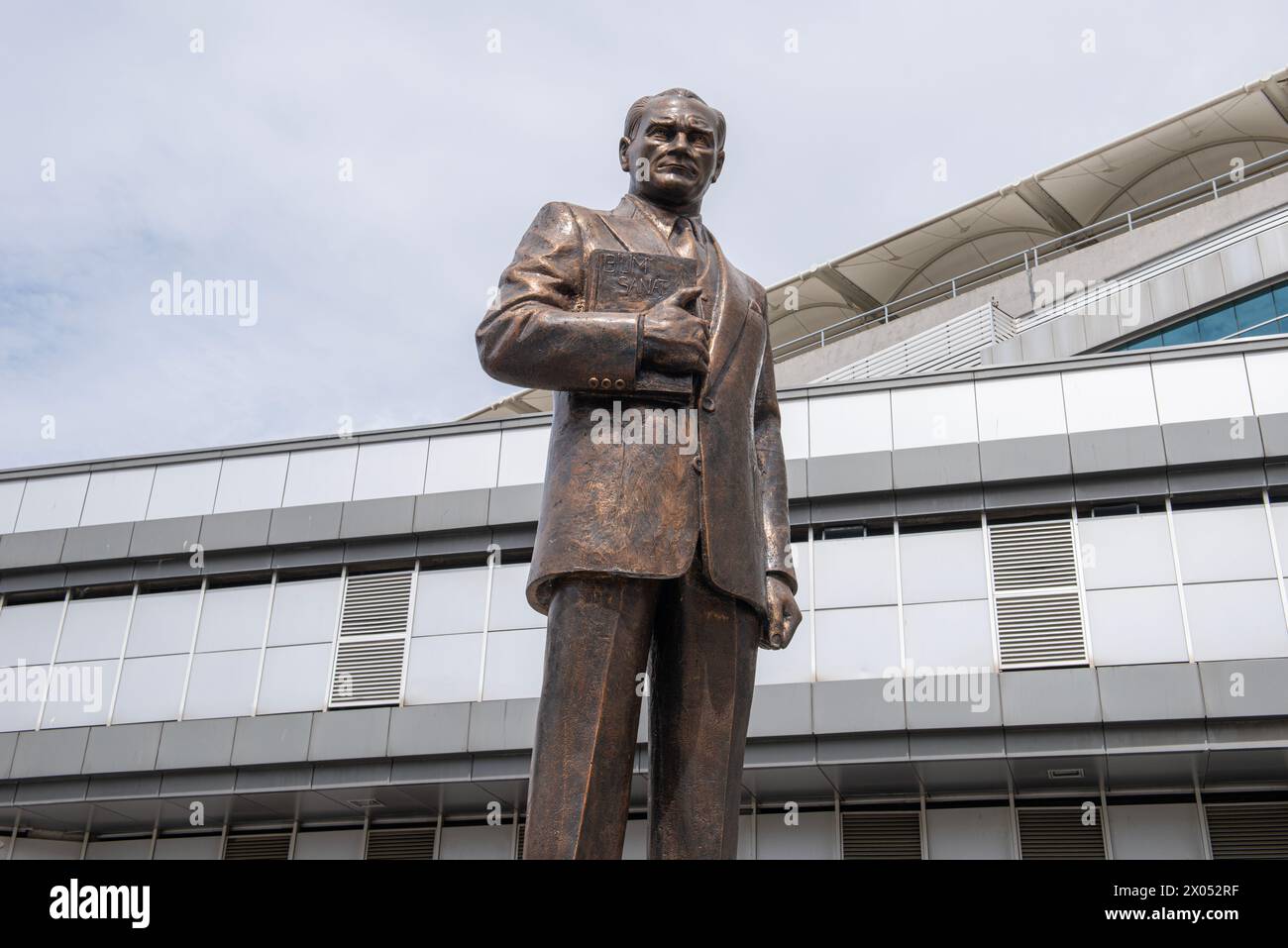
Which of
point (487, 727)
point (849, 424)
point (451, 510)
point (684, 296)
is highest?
point (849, 424)

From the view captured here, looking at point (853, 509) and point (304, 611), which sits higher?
point (853, 509)

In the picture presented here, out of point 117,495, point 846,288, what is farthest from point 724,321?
point 846,288

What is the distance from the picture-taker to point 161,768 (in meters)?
21.9

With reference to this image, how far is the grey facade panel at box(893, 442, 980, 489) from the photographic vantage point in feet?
69.1

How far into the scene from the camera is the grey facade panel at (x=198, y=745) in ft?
71.6

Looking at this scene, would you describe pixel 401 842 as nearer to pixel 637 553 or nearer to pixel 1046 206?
pixel 637 553

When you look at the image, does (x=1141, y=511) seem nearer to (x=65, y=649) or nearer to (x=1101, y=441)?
(x=1101, y=441)

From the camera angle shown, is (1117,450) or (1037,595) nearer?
(1037,595)

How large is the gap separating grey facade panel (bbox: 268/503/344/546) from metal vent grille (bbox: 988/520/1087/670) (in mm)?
11568

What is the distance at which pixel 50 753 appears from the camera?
2256cm

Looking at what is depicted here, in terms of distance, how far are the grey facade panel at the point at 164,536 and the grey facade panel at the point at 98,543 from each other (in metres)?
0.18

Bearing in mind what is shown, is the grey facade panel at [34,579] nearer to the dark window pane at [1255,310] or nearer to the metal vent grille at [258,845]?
the metal vent grille at [258,845]

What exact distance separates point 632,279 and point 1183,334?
27513mm

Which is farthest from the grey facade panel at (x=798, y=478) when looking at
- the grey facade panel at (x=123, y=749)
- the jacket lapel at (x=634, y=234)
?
the jacket lapel at (x=634, y=234)
